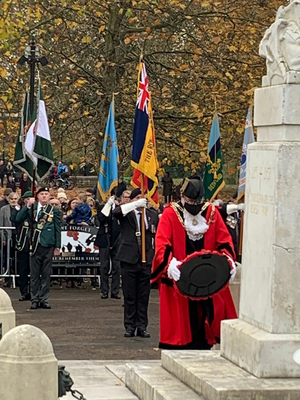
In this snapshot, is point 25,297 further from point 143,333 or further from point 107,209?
point 143,333

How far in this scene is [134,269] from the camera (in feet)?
47.2

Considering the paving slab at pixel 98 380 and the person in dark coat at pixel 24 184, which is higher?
the person in dark coat at pixel 24 184

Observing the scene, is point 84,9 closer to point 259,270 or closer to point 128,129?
point 128,129

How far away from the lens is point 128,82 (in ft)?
83.1

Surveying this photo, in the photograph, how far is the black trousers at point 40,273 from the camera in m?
17.3

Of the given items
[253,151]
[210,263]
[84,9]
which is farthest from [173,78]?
[253,151]

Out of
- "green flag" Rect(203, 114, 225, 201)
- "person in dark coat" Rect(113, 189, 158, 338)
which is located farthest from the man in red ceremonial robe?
"green flag" Rect(203, 114, 225, 201)

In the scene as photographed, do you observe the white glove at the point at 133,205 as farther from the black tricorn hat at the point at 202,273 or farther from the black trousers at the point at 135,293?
the black tricorn hat at the point at 202,273

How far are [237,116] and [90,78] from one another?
337cm

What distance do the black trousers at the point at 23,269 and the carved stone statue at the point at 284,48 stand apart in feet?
35.4

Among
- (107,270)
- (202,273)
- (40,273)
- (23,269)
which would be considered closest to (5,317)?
(202,273)

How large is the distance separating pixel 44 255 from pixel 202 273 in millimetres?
7043

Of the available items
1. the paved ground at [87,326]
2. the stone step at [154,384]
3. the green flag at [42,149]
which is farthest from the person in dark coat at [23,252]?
the stone step at [154,384]

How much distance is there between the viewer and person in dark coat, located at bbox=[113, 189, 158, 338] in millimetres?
14383
